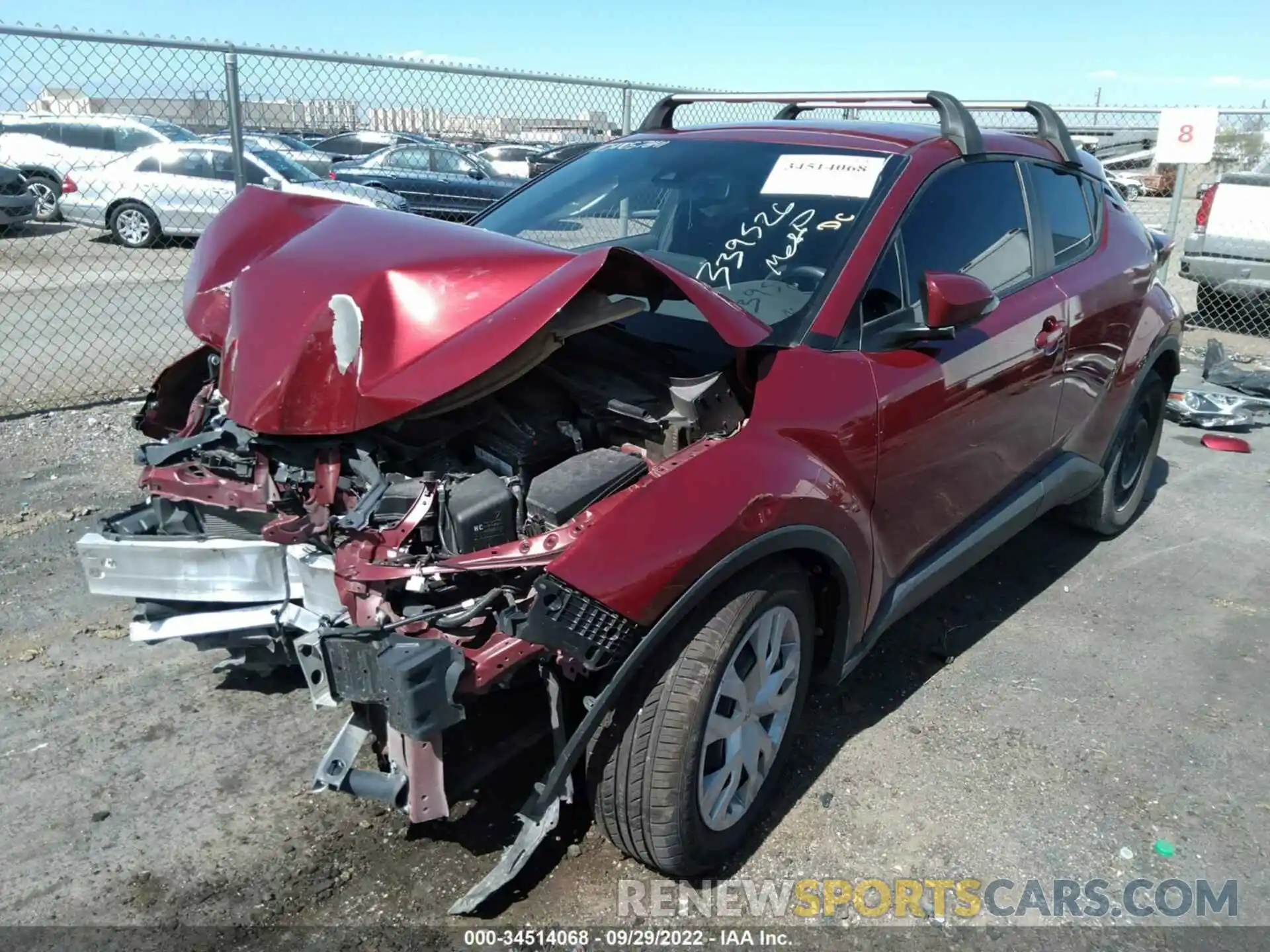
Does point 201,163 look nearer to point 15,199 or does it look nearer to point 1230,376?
point 15,199

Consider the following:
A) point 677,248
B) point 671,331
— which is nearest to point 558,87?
point 677,248

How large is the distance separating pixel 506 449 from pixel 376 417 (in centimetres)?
35

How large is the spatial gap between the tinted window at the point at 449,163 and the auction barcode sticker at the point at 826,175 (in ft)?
34.1

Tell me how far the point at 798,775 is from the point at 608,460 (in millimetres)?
1315

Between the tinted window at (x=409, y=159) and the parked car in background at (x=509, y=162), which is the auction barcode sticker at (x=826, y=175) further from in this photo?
the parked car in background at (x=509, y=162)

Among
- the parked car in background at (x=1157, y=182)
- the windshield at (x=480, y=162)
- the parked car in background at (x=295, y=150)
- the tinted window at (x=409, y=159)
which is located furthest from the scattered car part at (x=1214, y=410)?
the parked car in background at (x=1157, y=182)

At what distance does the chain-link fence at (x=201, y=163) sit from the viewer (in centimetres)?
649

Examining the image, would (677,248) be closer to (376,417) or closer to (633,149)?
(633,149)

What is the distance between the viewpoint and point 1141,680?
3805 mm

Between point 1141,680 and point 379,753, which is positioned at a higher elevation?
point 379,753

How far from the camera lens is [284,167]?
13.4 meters

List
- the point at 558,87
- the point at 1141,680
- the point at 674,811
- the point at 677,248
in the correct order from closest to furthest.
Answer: the point at 674,811 < the point at 677,248 < the point at 1141,680 < the point at 558,87

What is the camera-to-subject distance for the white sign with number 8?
9195mm

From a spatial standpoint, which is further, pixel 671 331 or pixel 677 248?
pixel 677 248
